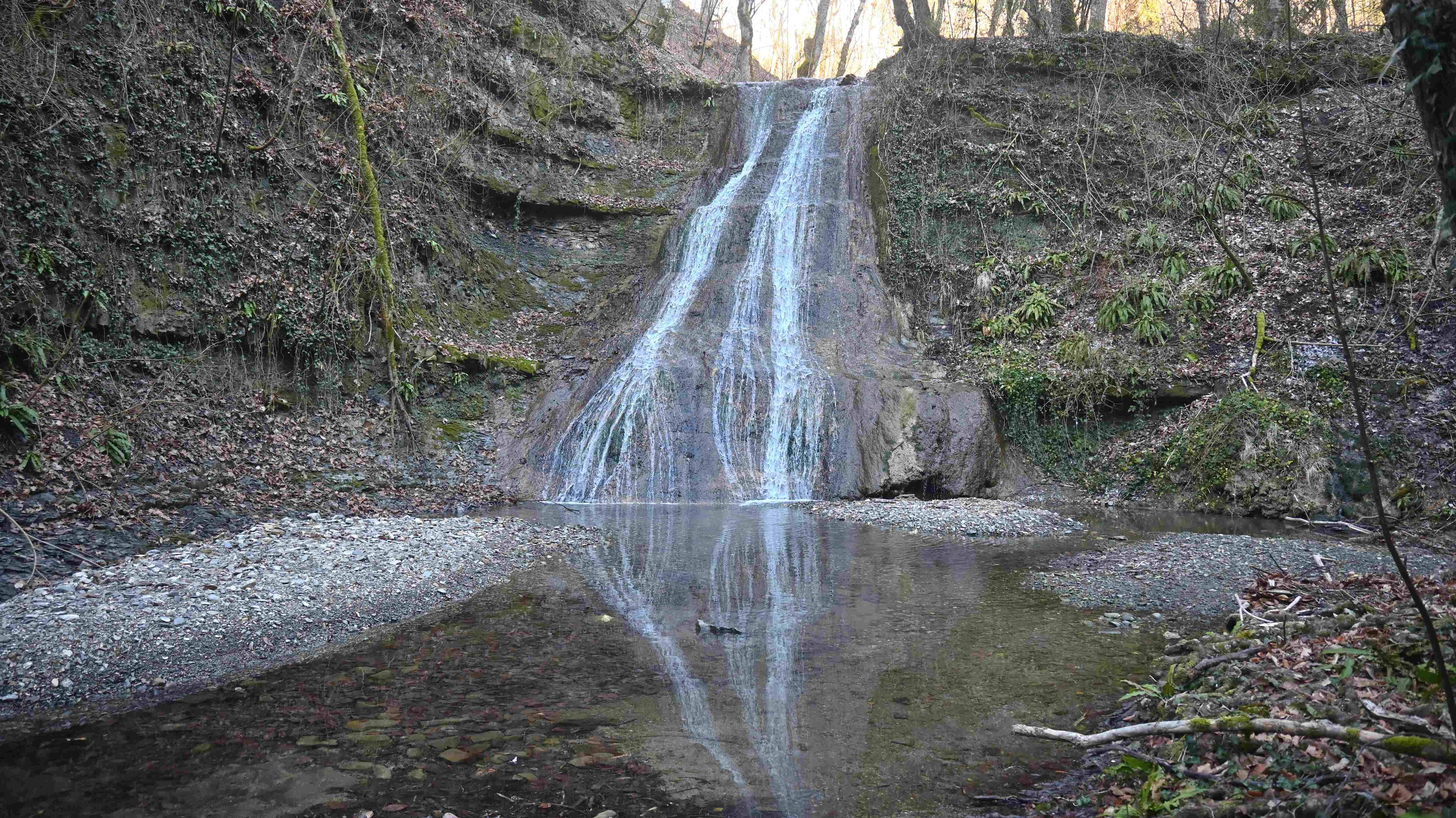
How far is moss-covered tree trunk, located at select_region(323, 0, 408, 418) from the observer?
1372 cm

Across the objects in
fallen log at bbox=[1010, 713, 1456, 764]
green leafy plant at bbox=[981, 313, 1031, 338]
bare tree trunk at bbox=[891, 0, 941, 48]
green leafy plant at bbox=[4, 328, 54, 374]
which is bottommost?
fallen log at bbox=[1010, 713, 1456, 764]

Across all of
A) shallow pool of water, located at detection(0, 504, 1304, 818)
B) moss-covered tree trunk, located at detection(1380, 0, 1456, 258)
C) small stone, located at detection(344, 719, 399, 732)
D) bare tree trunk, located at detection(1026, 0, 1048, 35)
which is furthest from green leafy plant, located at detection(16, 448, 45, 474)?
bare tree trunk, located at detection(1026, 0, 1048, 35)

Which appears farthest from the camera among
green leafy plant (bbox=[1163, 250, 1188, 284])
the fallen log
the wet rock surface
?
green leafy plant (bbox=[1163, 250, 1188, 284])

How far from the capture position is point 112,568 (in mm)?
6910

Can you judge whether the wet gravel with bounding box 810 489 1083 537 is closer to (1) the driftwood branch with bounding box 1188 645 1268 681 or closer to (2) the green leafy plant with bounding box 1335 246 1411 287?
(1) the driftwood branch with bounding box 1188 645 1268 681

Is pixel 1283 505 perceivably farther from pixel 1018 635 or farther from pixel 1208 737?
pixel 1208 737

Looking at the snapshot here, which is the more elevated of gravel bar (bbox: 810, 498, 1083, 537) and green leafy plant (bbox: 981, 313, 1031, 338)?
green leafy plant (bbox: 981, 313, 1031, 338)

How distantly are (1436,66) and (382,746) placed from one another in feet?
17.4

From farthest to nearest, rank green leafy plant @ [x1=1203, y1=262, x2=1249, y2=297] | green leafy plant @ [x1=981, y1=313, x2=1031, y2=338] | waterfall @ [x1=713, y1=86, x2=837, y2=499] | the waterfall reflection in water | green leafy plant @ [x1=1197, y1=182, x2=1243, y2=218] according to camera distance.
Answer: green leafy plant @ [x1=1197, y1=182, x2=1243, y2=218] < green leafy plant @ [x1=981, y1=313, x2=1031, y2=338] < green leafy plant @ [x1=1203, y1=262, x2=1249, y2=297] < waterfall @ [x1=713, y1=86, x2=837, y2=499] < the waterfall reflection in water

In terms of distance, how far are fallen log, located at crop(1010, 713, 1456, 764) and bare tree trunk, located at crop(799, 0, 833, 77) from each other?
32.6m

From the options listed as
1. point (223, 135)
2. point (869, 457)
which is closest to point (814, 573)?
point (869, 457)

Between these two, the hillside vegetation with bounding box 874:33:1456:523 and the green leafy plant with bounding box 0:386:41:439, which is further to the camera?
the hillside vegetation with bounding box 874:33:1456:523

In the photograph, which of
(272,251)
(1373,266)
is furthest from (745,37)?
(1373,266)

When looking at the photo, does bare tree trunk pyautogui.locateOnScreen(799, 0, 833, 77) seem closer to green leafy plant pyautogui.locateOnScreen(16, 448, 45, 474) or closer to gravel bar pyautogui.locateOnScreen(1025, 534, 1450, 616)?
gravel bar pyautogui.locateOnScreen(1025, 534, 1450, 616)
